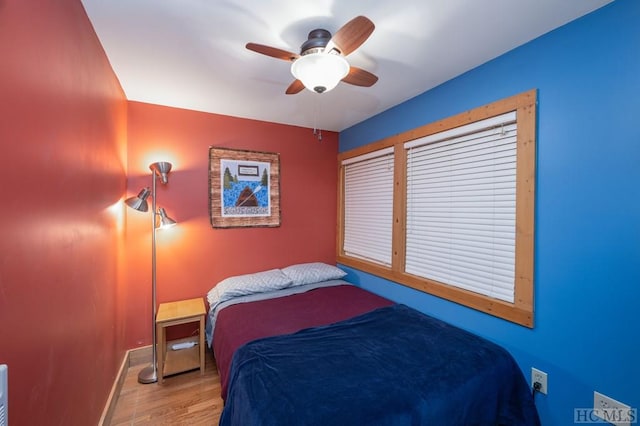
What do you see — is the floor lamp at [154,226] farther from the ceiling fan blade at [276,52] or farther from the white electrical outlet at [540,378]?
the white electrical outlet at [540,378]

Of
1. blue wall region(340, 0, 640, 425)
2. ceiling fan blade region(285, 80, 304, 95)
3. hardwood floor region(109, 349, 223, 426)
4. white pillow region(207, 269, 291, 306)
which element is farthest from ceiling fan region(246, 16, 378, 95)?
hardwood floor region(109, 349, 223, 426)

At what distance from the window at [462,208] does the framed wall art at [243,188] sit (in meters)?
1.12

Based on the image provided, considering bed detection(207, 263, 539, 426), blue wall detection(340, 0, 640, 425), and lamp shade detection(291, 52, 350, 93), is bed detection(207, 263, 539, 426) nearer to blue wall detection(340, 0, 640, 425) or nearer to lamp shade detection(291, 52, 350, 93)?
Answer: blue wall detection(340, 0, 640, 425)

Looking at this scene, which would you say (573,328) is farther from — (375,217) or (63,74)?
(63,74)

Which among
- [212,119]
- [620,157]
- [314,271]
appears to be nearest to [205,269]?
[314,271]

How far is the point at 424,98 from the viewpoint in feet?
7.99

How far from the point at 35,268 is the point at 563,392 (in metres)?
2.62

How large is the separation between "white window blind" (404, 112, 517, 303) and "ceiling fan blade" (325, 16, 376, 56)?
119cm

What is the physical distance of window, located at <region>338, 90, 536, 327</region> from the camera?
1740mm

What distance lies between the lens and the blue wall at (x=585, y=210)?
4.37 feet

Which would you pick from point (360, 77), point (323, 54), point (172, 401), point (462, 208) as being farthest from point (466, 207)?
point (172, 401)

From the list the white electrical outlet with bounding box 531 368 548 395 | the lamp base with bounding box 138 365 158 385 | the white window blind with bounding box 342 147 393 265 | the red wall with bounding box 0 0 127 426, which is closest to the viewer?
the red wall with bounding box 0 0 127 426

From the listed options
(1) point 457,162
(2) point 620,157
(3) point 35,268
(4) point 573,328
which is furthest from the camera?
(1) point 457,162

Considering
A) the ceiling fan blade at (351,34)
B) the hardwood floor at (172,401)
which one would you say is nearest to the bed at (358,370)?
the hardwood floor at (172,401)
